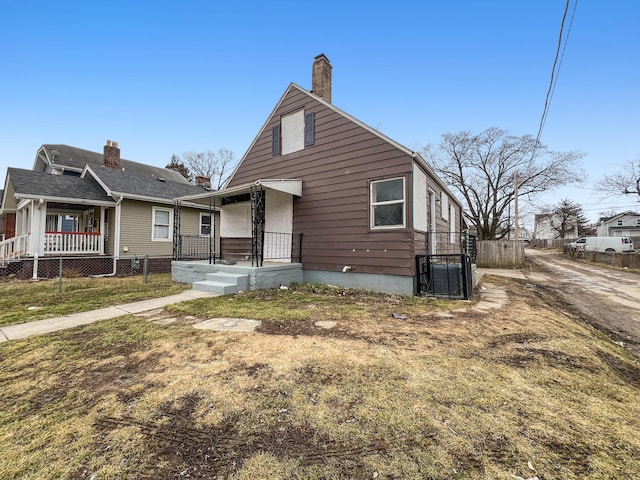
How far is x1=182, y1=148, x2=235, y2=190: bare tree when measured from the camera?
31.9 m

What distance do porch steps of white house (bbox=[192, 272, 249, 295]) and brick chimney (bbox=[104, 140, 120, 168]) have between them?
519 inches

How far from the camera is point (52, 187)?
10719mm

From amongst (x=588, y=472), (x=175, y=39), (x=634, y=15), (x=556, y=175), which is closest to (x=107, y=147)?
(x=175, y=39)

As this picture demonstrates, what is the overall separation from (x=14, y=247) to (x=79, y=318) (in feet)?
34.9

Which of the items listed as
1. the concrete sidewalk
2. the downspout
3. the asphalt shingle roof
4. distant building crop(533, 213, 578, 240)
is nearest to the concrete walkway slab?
the concrete sidewalk

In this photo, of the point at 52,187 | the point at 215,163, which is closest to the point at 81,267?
the point at 52,187

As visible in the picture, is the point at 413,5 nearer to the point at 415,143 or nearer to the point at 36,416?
the point at 36,416

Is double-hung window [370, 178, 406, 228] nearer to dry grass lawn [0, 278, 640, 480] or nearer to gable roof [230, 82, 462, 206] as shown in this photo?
gable roof [230, 82, 462, 206]

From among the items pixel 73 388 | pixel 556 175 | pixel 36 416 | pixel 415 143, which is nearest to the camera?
pixel 36 416

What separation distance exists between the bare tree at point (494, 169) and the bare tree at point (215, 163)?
2236 cm

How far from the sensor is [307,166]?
8367 millimetres

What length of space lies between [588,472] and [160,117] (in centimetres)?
2431

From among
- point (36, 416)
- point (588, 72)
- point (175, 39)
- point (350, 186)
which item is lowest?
point (36, 416)

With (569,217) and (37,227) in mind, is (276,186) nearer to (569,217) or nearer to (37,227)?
(37,227)
